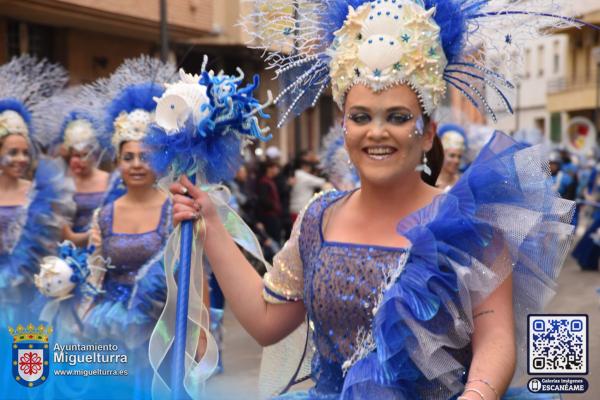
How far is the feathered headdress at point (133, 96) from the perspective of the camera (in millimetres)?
6098

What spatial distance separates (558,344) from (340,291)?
0.79m

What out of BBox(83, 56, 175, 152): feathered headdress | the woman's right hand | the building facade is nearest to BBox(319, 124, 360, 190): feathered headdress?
BBox(83, 56, 175, 152): feathered headdress

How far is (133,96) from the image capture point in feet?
20.4

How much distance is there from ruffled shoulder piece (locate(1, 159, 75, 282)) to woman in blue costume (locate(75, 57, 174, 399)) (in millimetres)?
1145

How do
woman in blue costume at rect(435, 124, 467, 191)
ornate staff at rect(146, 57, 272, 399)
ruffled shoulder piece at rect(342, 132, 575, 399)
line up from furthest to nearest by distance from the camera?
woman in blue costume at rect(435, 124, 467, 191) < ornate staff at rect(146, 57, 272, 399) < ruffled shoulder piece at rect(342, 132, 575, 399)

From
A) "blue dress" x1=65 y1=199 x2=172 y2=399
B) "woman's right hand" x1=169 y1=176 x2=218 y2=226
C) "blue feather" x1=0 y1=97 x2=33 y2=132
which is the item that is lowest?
"blue dress" x1=65 y1=199 x2=172 y2=399

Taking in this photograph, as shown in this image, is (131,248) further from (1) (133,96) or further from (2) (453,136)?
(2) (453,136)

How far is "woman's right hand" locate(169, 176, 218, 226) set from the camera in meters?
3.27

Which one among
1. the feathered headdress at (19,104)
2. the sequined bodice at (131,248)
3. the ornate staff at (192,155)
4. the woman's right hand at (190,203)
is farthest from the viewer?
the feathered headdress at (19,104)

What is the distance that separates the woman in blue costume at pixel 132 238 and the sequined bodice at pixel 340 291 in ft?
9.19

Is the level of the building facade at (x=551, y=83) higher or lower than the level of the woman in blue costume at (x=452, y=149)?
higher

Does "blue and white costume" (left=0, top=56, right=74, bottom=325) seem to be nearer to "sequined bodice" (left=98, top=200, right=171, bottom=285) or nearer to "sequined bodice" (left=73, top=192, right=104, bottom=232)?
"sequined bodice" (left=73, top=192, right=104, bottom=232)

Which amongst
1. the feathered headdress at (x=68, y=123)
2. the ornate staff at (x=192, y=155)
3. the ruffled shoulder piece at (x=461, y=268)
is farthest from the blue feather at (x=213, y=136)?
the feathered headdress at (x=68, y=123)

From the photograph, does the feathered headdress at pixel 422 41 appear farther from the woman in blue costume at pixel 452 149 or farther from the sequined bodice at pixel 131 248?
the woman in blue costume at pixel 452 149
